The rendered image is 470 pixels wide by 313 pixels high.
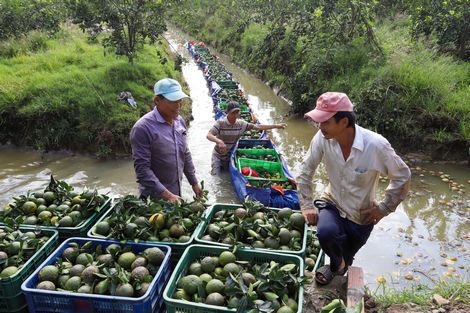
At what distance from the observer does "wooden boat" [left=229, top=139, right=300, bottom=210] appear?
18.2 feet

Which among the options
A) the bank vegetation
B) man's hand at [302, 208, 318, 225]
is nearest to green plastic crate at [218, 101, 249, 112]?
the bank vegetation

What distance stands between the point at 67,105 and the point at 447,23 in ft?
30.4

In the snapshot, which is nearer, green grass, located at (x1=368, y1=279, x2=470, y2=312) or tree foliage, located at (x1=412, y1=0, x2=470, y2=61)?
green grass, located at (x1=368, y1=279, x2=470, y2=312)

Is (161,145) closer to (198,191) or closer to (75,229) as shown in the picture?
(198,191)

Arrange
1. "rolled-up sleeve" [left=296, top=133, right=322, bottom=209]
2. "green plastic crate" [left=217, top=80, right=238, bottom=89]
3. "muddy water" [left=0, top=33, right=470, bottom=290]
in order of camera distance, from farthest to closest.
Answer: "green plastic crate" [left=217, top=80, right=238, bottom=89], "muddy water" [left=0, top=33, right=470, bottom=290], "rolled-up sleeve" [left=296, top=133, right=322, bottom=209]

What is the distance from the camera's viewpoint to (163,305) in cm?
274

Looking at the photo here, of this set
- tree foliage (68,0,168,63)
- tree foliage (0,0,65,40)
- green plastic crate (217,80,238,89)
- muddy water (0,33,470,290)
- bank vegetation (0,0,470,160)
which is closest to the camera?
muddy water (0,33,470,290)

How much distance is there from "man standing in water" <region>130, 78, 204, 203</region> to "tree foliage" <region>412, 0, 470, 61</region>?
8718 mm

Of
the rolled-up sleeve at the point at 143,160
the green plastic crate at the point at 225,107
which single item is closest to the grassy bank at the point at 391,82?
the green plastic crate at the point at 225,107

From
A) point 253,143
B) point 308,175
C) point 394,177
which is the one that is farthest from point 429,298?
point 253,143

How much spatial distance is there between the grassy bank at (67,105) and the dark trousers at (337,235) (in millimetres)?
6169

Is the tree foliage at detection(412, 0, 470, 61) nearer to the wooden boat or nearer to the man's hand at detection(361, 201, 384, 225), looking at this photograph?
the wooden boat

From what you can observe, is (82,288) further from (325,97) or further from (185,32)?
(185,32)

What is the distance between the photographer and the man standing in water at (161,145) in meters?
3.62
